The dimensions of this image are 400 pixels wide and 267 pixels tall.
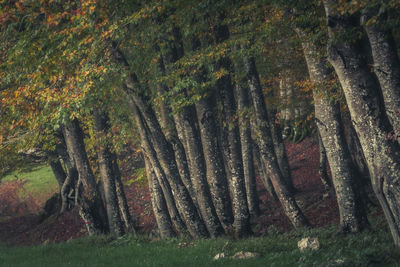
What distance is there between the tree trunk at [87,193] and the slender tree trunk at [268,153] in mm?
7671

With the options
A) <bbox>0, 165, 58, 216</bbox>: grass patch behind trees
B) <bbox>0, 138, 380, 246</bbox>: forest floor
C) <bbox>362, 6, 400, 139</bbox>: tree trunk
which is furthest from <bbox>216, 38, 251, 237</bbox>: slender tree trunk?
<bbox>0, 165, 58, 216</bbox>: grass patch behind trees

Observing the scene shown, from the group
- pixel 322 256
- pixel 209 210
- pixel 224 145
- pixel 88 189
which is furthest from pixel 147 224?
pixel 322 256

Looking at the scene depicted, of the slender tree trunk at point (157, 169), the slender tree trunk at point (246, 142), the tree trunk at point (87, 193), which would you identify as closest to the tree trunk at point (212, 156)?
the slender tree trunk at point (157, 169)

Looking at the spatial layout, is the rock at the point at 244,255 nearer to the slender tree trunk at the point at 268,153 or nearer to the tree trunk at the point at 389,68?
the tree trunk at the point at 389,68

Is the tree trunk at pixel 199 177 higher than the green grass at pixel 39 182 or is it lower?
lower

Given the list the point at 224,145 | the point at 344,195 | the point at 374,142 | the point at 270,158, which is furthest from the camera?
the point at 224,145

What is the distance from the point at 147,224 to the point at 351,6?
2229 cm

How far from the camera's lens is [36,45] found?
14.2 meters

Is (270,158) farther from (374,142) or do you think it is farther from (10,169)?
(10,169)

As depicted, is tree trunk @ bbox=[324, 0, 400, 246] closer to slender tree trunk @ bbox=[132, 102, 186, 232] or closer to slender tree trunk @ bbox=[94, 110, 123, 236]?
slender tree trunk @ bbox=[132, 102, 186, 232]

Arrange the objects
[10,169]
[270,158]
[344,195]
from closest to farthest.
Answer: [344,195], [270,158], [10,169]

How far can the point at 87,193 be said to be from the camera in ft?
70.1

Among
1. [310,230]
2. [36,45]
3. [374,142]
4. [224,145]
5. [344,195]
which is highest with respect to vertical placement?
[36,45]

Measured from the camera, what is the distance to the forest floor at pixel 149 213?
20812 millimetres
